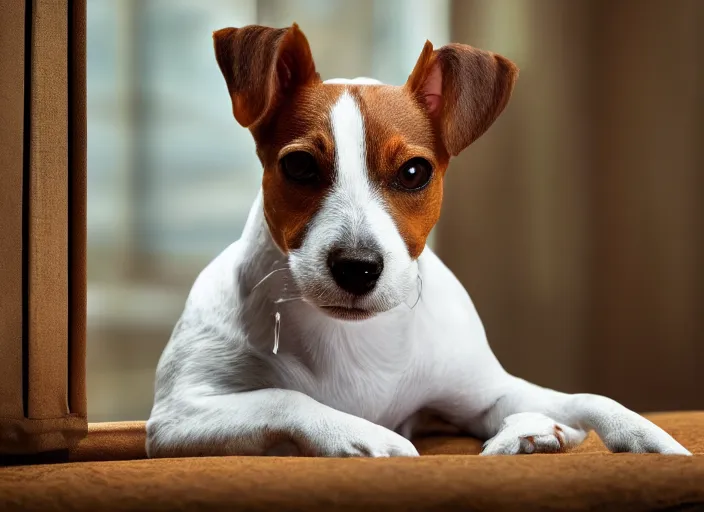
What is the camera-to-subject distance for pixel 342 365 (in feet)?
4.03

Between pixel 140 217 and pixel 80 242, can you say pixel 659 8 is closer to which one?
pixel 140 217

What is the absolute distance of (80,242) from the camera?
113cm

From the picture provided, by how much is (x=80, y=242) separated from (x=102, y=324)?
1848 mm

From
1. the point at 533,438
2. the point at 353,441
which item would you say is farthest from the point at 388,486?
the point at 533,438

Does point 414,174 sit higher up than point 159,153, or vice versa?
point 414,174

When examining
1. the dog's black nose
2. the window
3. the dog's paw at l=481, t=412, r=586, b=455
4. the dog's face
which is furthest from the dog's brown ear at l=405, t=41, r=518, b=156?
the window

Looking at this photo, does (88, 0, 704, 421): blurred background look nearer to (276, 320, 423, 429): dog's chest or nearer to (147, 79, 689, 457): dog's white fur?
(147, 79, 689, 457): dog's white fur

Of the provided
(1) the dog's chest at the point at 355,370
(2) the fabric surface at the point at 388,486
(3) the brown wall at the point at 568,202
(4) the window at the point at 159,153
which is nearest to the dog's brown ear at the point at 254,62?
(1) the dog's chest at the point at 355,370

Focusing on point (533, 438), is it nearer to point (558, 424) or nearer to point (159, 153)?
point (558, 424)

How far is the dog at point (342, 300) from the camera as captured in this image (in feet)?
3.55

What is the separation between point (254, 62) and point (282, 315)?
0.34 meters

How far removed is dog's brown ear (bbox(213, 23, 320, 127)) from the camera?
1.16m

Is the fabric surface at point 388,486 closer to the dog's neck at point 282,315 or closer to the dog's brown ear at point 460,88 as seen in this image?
the dog's neck at point 282,315

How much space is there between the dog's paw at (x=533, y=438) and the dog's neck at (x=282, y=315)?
210 mm
